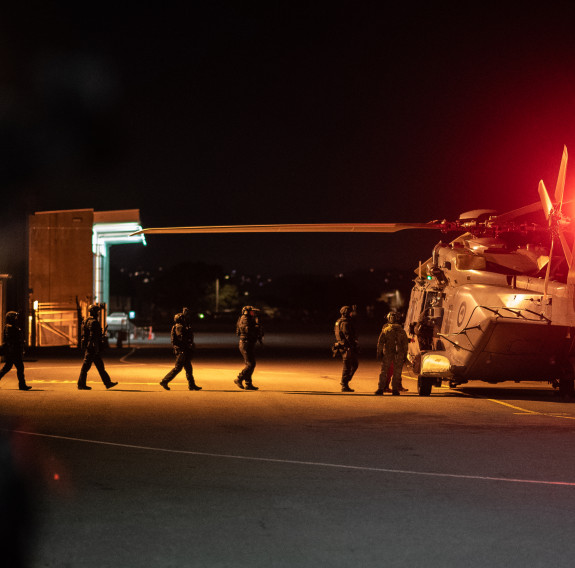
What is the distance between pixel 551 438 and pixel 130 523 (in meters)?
6.40

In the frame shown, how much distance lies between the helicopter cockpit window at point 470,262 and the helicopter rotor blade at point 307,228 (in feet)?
3.34

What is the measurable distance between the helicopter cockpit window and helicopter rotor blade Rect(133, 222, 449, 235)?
1.02 meters

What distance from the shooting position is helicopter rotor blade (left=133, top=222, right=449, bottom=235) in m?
15.6

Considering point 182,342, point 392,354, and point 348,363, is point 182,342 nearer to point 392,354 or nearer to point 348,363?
point 348,363

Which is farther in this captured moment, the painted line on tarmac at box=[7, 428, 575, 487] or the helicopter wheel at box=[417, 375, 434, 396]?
the helicopter wheel at box=[417, 375, 434, 396]

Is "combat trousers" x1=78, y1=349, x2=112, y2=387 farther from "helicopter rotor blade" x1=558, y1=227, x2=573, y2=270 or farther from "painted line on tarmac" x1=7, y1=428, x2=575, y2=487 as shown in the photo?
"helicopter rotor blade" x1=558, y1=227, x2=573, y2=270

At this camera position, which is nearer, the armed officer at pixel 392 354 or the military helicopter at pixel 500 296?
the military helicopter at pixel 500 296

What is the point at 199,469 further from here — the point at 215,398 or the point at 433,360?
the point at 433,360

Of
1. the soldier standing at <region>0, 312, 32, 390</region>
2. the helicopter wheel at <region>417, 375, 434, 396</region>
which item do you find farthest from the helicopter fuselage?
the soldier standing at <region>0, 312, 32, 390</region>

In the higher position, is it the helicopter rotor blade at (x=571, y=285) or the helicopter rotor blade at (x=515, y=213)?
the helicopter rotor blade at (x=515, y=213)

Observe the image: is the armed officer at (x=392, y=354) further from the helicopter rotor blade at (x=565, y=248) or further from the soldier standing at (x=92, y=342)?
the soldier standing at (x=92, y=342)

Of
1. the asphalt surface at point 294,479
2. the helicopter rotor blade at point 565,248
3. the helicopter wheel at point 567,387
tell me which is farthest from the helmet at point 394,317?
the helicopter rotor blade at point 565,248

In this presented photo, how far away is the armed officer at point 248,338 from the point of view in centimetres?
1695

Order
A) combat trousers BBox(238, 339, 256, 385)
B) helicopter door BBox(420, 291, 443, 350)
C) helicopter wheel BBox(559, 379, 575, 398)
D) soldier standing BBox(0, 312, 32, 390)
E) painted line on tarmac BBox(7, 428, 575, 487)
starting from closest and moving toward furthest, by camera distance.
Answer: painted line on tarmac BBox(7, 428, 575, 487), helicopter wheel BBox(559, 379, 575, 398), soldier standing BBox(0, 312, 32, 390), combat trousers BBox(238, 339, 256, 385), helicopter door BBox(420, 291, 443, 350)
